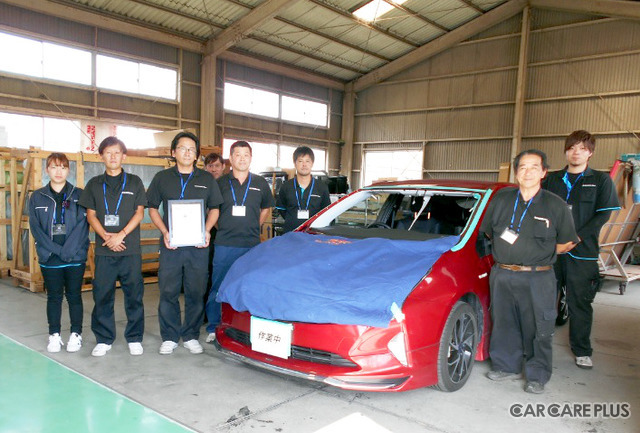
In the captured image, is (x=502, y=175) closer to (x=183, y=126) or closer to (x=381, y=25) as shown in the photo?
(x=381, y=25)

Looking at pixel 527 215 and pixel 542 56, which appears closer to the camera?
pixel 527 215

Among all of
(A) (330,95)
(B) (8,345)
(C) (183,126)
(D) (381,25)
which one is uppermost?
(D) (381,25)

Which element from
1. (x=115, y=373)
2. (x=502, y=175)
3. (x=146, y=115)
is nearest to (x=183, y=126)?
(x=146, y=115)

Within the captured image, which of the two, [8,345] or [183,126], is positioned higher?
[183,126]

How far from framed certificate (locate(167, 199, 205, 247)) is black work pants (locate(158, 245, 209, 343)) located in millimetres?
102

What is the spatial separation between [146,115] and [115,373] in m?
13.2

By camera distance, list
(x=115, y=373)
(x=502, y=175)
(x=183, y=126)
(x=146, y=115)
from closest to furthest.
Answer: (x=115, y=373) → (x=502, y=175) → (x=146, y=115) → (x=183, y=126)

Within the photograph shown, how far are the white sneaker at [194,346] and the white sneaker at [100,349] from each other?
586 millimetres

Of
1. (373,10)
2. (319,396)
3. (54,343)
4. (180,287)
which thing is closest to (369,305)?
(319,396)

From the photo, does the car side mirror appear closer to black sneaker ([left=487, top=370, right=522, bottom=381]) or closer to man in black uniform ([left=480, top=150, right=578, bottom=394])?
man in black uniform ([left=480, top=150, right=578, bottom=394])

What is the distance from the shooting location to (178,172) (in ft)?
12.2

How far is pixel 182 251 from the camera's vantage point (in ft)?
12.0

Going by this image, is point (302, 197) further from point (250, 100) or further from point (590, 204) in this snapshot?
point (250, 100)

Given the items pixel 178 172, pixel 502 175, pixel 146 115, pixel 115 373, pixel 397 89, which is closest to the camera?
pixel 115 373
